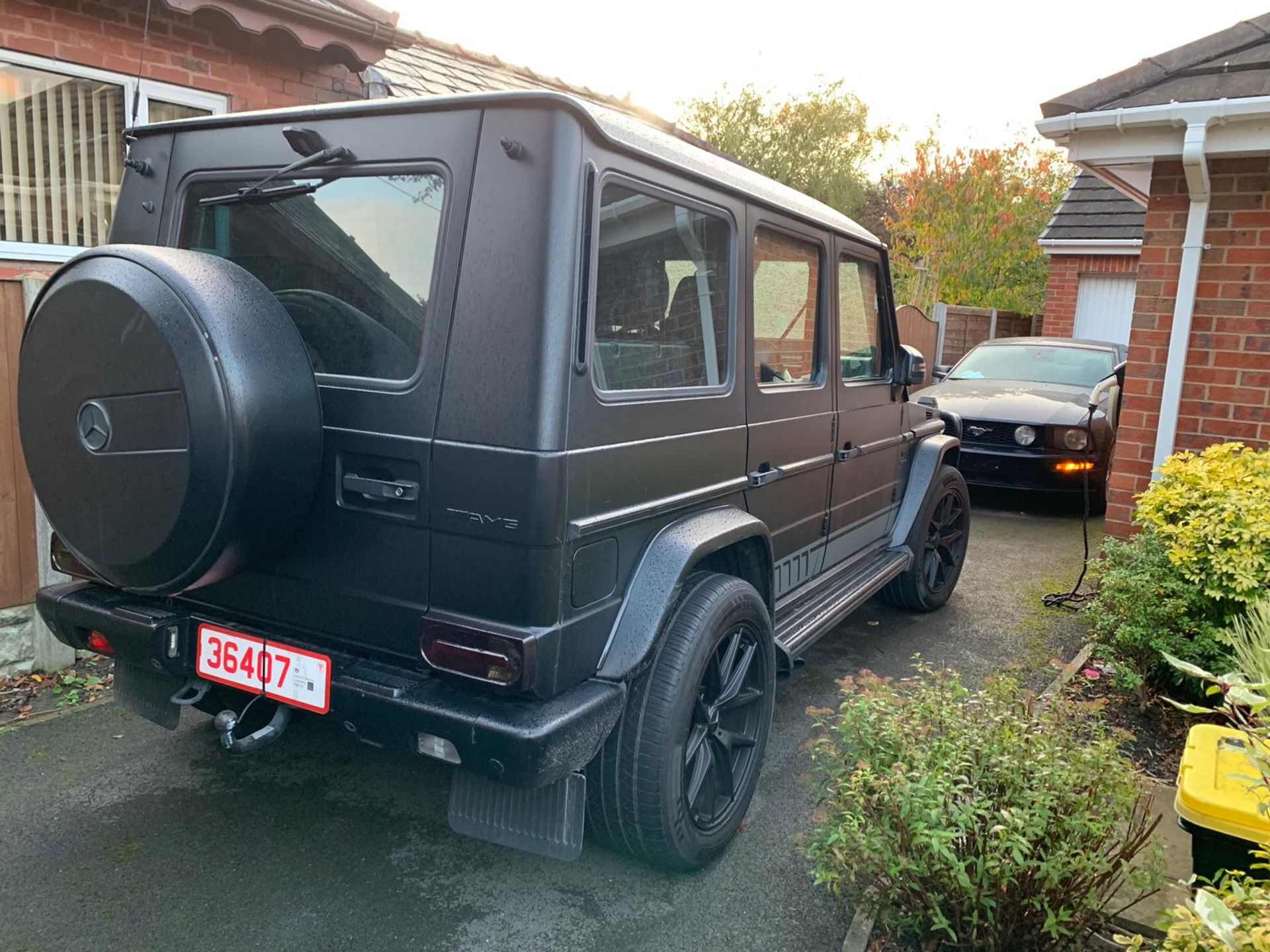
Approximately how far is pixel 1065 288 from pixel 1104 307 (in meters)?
0.64

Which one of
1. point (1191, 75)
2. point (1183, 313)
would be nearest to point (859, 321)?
point (1183, 313)

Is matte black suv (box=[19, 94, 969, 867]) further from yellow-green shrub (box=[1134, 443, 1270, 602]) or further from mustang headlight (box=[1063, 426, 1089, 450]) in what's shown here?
mustang headlight (box=[1063, 426, 1089, 450])

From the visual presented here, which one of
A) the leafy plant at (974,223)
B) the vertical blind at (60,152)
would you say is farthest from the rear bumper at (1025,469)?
the leafy plant at (974,223)

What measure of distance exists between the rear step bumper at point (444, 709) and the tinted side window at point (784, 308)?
4.91 ft

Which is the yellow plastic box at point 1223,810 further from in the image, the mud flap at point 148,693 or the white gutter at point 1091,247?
the white gutter at point 1091,247

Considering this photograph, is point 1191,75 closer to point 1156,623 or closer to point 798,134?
point 1156,623

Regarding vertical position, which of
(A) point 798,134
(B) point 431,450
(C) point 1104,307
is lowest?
(B) point 431,450

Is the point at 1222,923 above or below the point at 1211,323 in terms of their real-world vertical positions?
below

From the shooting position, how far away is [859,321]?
4.38m

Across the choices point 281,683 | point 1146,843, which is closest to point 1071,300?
point 1146,843

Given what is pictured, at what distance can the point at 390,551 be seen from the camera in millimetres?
2408

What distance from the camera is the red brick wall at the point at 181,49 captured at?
187 inches

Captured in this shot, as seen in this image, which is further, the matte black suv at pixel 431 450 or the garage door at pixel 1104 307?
the garage door at pixel 1104 307

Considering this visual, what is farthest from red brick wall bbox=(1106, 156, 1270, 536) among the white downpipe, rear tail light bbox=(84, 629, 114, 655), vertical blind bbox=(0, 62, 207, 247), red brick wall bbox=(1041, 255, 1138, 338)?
red brick wall bbox=(1041, 255, 1138, 338)
